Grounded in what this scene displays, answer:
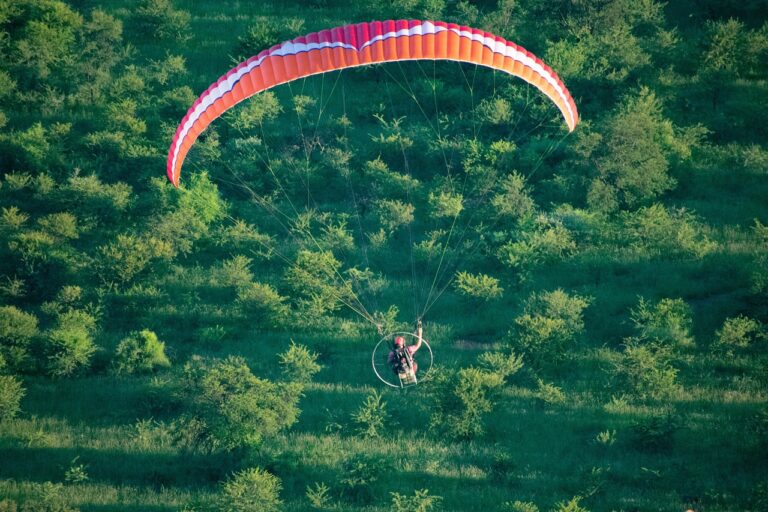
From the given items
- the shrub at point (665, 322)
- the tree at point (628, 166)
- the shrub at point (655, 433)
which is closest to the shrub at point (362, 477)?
the shrub at point (655, 433)

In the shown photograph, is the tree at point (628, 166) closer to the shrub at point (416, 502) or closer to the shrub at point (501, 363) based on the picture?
the shrub at point (501, 363)

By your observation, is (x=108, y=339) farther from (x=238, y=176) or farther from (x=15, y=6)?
(x=15, y=6)

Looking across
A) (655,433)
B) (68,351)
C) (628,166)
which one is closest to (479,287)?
(628,166)

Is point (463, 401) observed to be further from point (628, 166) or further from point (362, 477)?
point (628, 166)

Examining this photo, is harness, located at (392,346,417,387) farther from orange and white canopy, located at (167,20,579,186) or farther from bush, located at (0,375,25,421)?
bush, located at (0,375,25,421)

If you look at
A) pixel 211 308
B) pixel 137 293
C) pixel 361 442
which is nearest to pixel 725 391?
pixel 361 442
